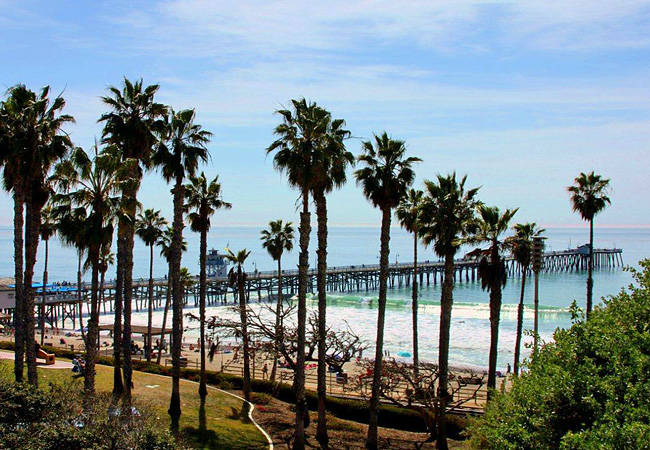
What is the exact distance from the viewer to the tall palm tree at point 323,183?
23.4 metres

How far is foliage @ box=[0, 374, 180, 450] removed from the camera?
44.5 feet

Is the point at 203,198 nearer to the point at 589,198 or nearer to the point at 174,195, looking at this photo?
the point at 174,195

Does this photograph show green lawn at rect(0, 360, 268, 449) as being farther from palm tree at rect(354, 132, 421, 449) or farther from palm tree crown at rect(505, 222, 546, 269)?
palm tree crown at rect(505, 222, 546, 269)

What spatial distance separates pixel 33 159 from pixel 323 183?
10.4 metres

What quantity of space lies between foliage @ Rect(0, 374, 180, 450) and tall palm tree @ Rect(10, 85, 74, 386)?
5.03 meters

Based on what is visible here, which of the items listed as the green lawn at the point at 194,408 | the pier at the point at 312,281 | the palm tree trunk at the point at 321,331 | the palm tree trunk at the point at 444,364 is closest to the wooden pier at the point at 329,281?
the pier at the point at 312,281

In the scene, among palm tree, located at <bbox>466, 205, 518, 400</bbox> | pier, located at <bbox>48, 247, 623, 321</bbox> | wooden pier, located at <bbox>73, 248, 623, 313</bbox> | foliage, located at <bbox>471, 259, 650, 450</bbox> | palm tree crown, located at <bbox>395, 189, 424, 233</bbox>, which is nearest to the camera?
foliage, located at <bbox>471, 259, 650, 450</bbox>

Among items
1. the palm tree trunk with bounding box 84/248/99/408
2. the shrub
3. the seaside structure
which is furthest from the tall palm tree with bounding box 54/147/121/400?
the seaside structure

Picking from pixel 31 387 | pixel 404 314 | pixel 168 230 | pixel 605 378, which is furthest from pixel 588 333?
pixel 404 314

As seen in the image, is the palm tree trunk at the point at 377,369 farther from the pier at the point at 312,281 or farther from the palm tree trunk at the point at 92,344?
the pier at the point at 312,281

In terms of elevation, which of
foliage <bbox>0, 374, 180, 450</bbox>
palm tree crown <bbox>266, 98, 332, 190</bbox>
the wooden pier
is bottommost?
the wooden pier

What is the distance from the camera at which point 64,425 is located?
552 inches

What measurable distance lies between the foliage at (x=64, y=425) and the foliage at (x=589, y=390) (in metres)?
7.66

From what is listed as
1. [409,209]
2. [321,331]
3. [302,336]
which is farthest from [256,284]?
[302,336]
